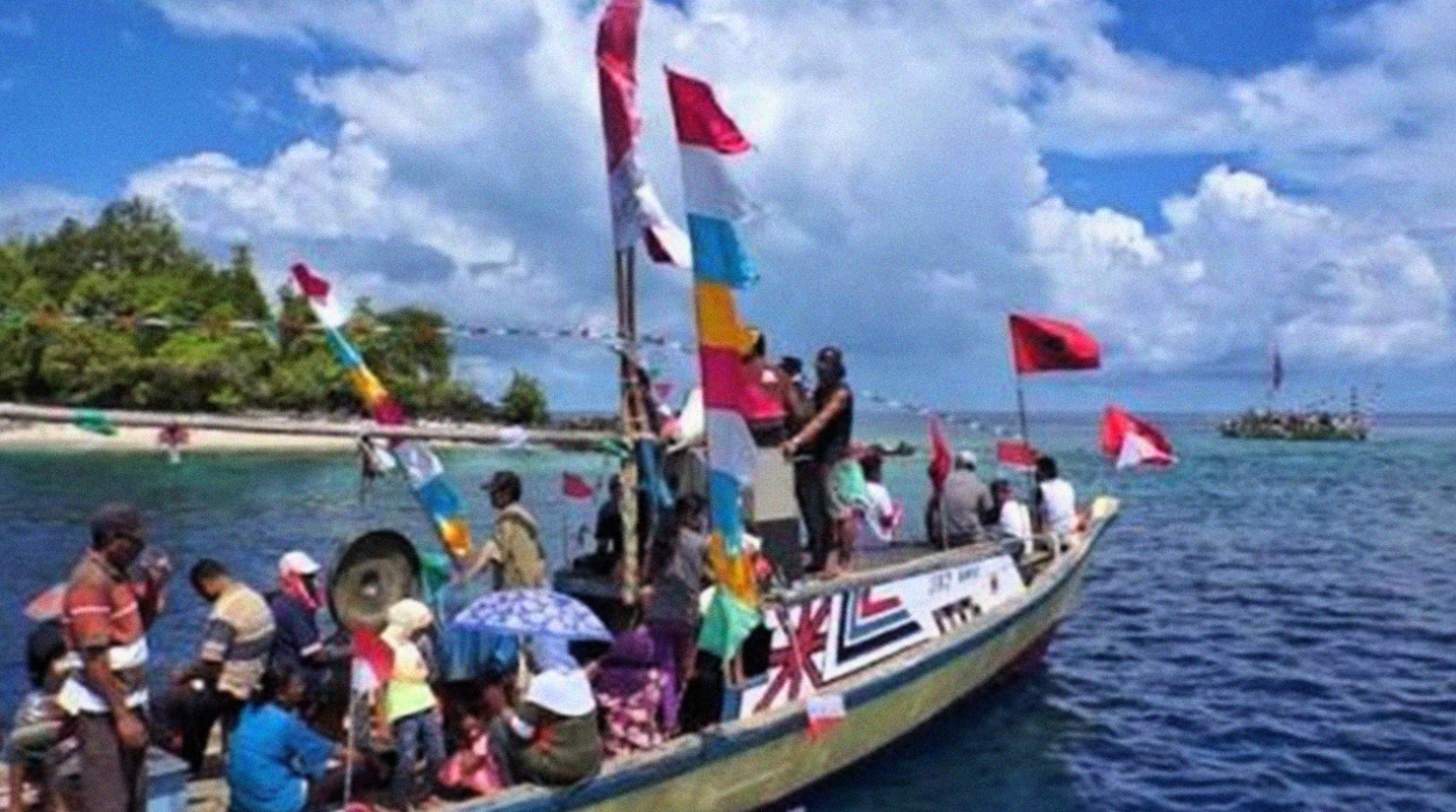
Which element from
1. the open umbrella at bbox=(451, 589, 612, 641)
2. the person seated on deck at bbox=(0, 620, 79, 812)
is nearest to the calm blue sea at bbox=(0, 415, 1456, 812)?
the open umbrella at bbox=(451, 589, 612, 641)

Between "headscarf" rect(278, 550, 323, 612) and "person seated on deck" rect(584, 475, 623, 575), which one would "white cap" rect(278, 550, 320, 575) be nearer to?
"headscarf" rect(278, 550, 323, 612)

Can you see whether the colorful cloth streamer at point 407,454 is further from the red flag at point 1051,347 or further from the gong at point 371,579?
the red flag at point 1051,347

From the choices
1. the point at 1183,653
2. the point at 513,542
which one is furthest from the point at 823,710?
the point at 1183,653

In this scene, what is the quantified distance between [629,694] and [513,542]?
179cm

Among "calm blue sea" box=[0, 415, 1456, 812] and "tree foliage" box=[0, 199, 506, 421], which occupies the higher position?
"tree foliage" box=[0, 199, 506, 421]

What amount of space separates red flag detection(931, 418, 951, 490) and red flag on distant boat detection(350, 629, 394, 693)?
10.1 meters

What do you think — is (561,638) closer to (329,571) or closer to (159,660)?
(329,571)

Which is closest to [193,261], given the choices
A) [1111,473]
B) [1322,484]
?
[1111,473]

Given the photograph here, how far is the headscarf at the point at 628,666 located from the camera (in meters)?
13.3

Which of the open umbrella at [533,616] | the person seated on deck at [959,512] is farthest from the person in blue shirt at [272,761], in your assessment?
the person seated on deck at [959,512]

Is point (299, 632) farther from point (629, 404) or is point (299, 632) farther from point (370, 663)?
point (629, 404)

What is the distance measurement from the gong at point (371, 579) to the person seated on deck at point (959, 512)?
8.40 meters

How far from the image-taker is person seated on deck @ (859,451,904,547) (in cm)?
1934

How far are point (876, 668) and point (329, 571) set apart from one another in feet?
18.9
